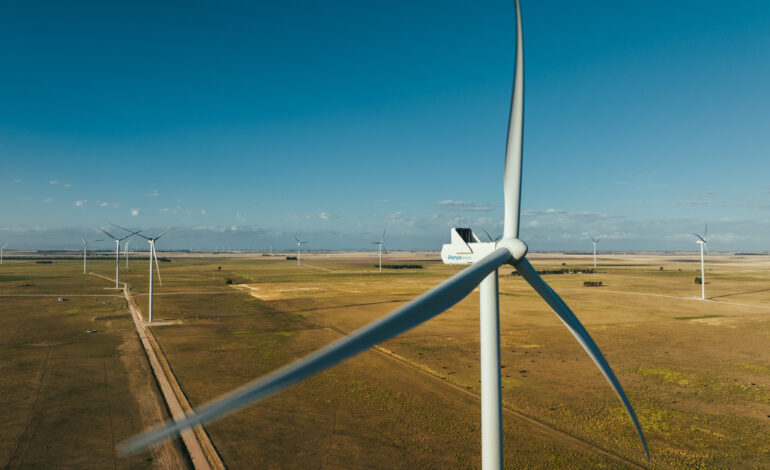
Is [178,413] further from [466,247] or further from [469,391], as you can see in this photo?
[466,247]

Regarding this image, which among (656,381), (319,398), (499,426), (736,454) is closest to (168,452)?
(319,398)

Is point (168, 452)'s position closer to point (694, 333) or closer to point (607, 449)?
point (607, 449)

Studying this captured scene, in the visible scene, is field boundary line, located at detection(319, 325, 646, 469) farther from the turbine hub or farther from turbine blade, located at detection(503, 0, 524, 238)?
the turbine hub

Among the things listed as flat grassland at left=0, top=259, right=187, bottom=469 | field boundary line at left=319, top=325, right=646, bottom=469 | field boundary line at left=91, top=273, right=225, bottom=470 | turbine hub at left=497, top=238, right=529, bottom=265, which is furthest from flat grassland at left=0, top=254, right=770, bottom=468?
turbine hub at left=497, top=238, right=529, bottom=265

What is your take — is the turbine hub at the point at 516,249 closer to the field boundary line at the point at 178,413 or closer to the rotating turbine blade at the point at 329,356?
the rotating turbine blade at the point at 329,356

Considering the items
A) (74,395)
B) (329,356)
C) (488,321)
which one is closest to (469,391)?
(488,321)

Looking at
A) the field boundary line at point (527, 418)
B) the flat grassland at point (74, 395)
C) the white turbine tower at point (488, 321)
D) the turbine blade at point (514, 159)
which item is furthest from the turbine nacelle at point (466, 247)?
the flat grassland at point (74, 395)
